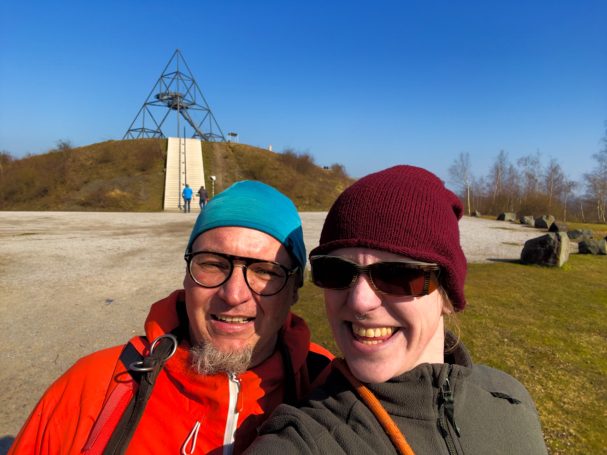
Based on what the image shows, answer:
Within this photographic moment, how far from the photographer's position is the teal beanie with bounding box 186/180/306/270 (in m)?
1.89

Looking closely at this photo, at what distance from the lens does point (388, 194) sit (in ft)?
4.49

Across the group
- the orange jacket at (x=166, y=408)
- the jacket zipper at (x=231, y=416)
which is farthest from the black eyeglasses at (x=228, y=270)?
the jacket zipper at (x=231, y=416)

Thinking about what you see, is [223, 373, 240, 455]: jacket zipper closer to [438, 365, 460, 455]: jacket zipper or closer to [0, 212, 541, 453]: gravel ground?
[438, 365, 460, 455]: jacket zipper

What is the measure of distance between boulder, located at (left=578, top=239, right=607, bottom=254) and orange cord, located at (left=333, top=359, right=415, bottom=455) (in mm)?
14411

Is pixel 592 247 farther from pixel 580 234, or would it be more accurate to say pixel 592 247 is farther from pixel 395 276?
pixel 395 276

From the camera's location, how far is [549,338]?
5.17m

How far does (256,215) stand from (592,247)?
1431 centimetres

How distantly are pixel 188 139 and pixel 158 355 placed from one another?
151 feet

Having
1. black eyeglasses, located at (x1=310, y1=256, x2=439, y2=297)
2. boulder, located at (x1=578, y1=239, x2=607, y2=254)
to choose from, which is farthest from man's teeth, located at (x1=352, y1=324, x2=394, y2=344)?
boulder, located at (x1=578, y1=239, x2=607, y2=254)

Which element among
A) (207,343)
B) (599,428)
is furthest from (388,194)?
(599,428)

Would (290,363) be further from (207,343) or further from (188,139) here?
(188,139)

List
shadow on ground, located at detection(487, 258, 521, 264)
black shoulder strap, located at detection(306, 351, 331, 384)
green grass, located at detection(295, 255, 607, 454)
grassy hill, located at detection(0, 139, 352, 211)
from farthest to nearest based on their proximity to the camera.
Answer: grassy hill, located at detection(0, 139, 352, 211)
shadow on ground, located at detection(487, 258, 521, 264)
green grass, located at detection(295, 255, 607, 454)
black shoulder strap, located at detection(306, 351, 331, 384)

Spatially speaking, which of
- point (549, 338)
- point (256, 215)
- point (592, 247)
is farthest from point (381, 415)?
point (592, 247)

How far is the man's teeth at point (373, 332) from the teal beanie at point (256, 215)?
2.35 ft
